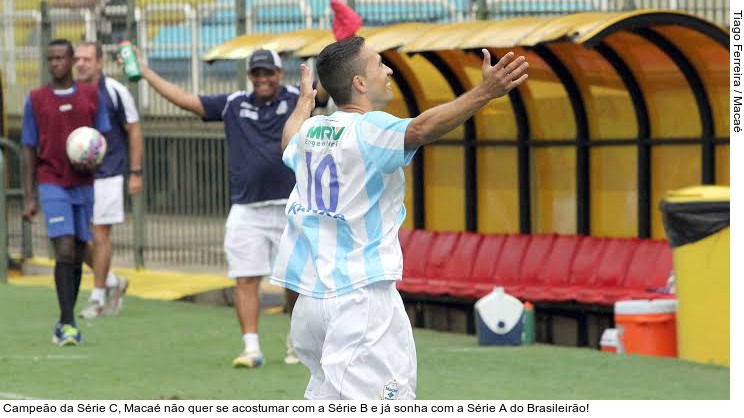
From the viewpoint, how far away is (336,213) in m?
5.58

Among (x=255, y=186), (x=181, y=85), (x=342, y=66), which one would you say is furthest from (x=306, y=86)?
(x=181, y=85)

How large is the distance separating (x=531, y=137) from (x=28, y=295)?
426 cm

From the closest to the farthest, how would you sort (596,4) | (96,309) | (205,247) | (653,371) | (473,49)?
(653,371), (473,49), (96,309), (596,4), (205,247)

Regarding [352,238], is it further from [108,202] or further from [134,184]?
[108,202]

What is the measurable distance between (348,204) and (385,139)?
270 millimetres

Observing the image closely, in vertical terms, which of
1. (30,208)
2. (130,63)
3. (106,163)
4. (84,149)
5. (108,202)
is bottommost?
(108,202)

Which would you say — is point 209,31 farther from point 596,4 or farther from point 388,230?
point 388,230

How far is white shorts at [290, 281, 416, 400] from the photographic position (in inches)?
216

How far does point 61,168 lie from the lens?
10758 mm

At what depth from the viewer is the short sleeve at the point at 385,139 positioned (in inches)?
213

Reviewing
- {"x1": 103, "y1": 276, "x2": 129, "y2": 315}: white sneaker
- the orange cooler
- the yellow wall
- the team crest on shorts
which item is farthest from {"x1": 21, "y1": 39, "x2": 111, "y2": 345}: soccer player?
the team crest on shorts

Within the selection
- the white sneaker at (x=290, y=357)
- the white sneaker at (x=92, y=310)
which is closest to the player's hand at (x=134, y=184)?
the white sneaker at (x=92, y=310)
